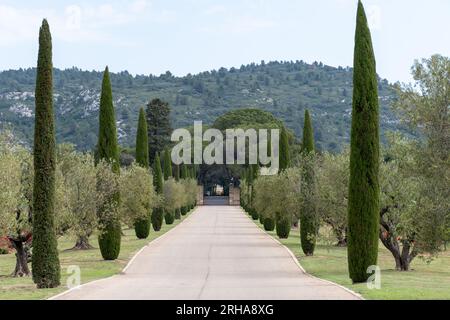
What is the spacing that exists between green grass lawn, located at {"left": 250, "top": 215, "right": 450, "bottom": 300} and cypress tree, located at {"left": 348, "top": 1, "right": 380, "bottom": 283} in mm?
1104

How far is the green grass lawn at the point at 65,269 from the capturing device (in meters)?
22.1

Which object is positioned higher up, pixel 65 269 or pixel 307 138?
pixel 307 138

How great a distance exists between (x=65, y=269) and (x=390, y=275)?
43.1 feet

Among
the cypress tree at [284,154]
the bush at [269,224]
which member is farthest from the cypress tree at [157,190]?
the cypress tree at [284,154]

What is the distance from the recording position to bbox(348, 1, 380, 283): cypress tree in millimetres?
25594

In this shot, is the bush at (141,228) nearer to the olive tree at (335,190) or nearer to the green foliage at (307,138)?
the green foliage at (307,138)

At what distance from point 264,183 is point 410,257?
2994 centimetres

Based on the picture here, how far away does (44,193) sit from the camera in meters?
23.9

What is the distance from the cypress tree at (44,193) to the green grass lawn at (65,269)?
24.2 inches

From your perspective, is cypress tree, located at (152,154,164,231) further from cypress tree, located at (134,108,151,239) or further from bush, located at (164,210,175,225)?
bush, located at (164,210,175,225)

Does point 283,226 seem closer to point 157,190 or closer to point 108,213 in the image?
point 157,190

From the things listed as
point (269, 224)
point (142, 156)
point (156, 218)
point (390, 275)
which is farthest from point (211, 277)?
point (269, 224)

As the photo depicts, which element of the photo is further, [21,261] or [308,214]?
[308,214]

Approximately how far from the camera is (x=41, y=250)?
23.8 meters
